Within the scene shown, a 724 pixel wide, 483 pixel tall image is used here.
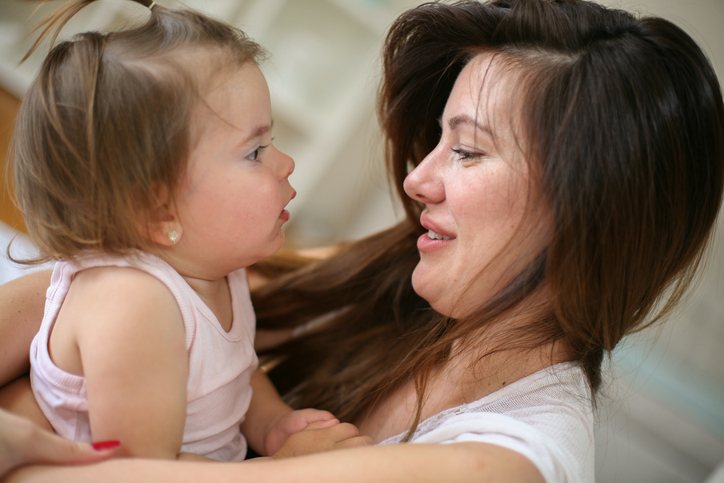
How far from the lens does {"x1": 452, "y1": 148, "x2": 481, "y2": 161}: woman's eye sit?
2.94 ft

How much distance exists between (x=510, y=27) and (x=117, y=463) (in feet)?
2.94

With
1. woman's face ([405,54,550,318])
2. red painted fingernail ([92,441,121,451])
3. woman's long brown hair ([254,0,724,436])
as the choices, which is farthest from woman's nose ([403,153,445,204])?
red painted fingernail ([92,441,121,451])

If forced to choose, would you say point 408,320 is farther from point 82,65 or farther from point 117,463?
point 82,65

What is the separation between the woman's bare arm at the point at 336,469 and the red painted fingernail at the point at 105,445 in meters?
0.04

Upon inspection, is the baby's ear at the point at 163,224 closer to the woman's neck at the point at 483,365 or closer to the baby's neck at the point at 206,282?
the baby's neck at the point at 206,282

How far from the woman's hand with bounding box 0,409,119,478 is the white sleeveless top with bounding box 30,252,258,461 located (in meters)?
0.11

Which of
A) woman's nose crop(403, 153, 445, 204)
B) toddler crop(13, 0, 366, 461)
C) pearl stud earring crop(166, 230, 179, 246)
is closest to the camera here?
toddler crop(13, 0, 366, 461)

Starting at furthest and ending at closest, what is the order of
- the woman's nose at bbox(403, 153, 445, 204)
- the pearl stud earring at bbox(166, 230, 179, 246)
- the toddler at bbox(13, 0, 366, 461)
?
the woman's nose at bbox(403, 153, 445, 204) → the pearl stud earring at bbox(166, 230, 179, 246) → the toddler at bbox(13, 0, 366, 461)

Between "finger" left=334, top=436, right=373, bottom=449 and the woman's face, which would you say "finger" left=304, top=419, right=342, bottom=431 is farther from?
the woman's face

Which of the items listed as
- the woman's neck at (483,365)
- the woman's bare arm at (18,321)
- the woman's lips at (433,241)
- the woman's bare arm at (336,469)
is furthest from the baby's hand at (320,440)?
the woman's bare arm at (18,321)

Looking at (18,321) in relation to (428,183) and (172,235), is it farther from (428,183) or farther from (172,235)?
(428,183)

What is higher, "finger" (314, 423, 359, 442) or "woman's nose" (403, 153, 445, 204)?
"woman's nose" (403, 153, 445, 204)

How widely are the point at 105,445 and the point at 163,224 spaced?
0.32 meters

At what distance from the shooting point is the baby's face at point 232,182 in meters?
0.81
